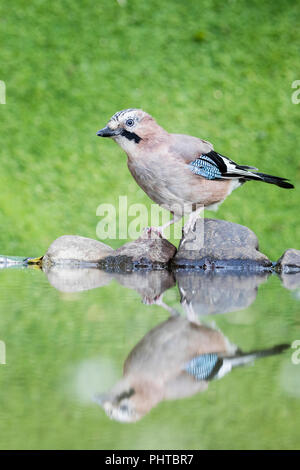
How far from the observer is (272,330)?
3102mm

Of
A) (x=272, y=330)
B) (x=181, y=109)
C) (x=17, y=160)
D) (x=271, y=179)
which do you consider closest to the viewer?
(x=272, y=330)

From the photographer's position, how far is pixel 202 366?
8.01 feet

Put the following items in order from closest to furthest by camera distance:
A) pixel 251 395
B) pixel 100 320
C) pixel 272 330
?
1. pixel 251 395
2. pixel 272 330
3. pixel 100 320

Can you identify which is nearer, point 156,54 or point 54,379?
point 54,379

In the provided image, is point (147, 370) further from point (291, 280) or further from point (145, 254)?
point (145, 254)

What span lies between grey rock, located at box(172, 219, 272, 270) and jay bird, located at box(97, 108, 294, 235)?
0.33m

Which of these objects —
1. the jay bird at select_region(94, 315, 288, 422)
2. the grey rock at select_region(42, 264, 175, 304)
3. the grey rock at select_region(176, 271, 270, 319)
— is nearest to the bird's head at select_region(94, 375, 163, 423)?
the jay bird at select_region(94, 315, 288, 422)

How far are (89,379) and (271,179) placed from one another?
3.74 m

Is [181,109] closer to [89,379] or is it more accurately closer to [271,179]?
[271,179]

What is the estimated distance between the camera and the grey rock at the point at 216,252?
18.9 feet

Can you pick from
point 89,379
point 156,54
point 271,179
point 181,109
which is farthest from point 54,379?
point 156,54

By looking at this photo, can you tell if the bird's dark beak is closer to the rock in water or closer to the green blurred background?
the green blurred background

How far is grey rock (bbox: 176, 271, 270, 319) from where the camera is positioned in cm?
380

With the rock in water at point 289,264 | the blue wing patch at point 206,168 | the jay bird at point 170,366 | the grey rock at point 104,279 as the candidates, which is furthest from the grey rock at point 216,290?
the blue wing patch at point 206,168
